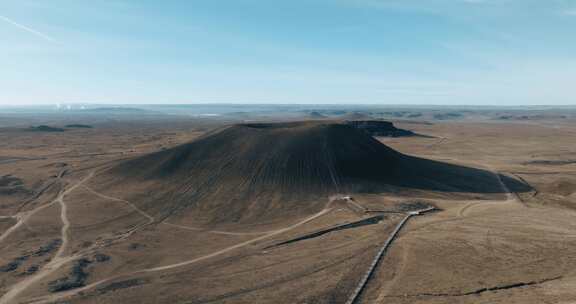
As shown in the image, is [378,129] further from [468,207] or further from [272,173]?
[468,207]

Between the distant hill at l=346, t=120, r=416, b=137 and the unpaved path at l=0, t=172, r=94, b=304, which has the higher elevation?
the distant hill at l=346, t=120, r=416, b=137

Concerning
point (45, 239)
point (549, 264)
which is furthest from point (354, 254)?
point (45, 239)

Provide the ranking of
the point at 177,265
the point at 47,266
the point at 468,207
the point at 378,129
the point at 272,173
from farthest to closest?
1. the point at 378,129
2. the point at 272,173
3. the point at 468,207
4. the point at 47,266
5. the point at 177,265

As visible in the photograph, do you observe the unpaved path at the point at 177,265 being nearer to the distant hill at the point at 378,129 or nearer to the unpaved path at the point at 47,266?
the unpaved path at the point at 47,266

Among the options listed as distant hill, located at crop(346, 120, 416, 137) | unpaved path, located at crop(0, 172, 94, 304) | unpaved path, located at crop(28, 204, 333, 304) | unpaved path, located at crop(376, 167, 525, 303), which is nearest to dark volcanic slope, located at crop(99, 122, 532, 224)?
unpaved path, located at crop(376, 167, 525, 303)

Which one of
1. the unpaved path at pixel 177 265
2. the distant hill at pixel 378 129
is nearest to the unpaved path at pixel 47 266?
the unpaved path at pixel 177 265

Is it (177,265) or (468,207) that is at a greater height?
(468,207)

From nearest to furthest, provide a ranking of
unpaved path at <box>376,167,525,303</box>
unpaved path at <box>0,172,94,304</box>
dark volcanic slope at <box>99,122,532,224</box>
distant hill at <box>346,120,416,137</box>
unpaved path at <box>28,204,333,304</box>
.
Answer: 1. unpaved path at <box>376,167,525,303</box>
2. unpaved path at <box>28,204,333,304</box>
3. unpaved path at <box>0,172,94,304</box>
4. dark volcanic slope at <box>99,122,532,224</box>
5. distant hill at <box>346,120,416,137</box>

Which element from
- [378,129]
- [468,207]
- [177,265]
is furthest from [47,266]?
[378,129]

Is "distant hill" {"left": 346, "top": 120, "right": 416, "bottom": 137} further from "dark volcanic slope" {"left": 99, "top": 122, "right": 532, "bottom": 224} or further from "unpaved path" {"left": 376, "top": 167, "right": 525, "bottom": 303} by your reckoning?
"dark volcanic slope" {"left": 99, "top": 122, "right": 532, "bottom": 224}

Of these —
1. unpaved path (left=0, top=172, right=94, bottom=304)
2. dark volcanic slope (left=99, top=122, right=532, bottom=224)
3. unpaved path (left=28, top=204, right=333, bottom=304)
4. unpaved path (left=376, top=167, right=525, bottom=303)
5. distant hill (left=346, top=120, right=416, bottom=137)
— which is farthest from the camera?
distant hill (left=346, top=120, right=416, bottom=137)
